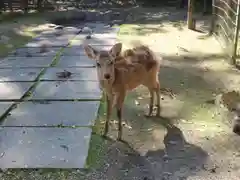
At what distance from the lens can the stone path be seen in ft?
11.4

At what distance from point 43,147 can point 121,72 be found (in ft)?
3.41

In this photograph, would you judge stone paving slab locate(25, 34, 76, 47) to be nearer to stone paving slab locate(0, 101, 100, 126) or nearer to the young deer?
stone paving slab locate(0, 101, 100, 126)

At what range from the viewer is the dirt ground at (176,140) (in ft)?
10.5

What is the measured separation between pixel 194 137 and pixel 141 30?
5.79 metres

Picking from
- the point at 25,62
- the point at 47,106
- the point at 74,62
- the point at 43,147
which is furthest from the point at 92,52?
the point at 25,62

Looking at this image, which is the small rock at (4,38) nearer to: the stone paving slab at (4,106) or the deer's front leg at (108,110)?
the stone paving slab at (4,106)

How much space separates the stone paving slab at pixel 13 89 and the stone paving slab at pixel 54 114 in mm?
299

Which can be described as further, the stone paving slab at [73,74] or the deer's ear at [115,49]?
the stone paving slab at [73,74]

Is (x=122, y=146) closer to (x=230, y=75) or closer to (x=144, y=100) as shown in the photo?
(x=144, y=100)

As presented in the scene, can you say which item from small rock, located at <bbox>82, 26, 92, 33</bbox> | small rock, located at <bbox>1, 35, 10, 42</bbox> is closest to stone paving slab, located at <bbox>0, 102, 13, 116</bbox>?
small rock, located at <bbox>1, 35, 10, 42</bbox>

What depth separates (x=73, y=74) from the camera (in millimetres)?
5777

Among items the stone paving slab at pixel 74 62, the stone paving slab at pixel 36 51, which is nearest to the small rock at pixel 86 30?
the stone paving slab at pixel 36 51

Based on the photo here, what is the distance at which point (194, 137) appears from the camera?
3785mm

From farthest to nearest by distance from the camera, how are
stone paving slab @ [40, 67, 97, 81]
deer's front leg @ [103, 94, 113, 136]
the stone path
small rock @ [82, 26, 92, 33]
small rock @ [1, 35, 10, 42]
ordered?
small rock @ [82, 26, 92, 33]
small rock @ [1, 35, 10, 42]
stone paving slab @ [40, 67, 97, 81]
deer's front leg @ [103, 94, 113, 136]
the stone path
